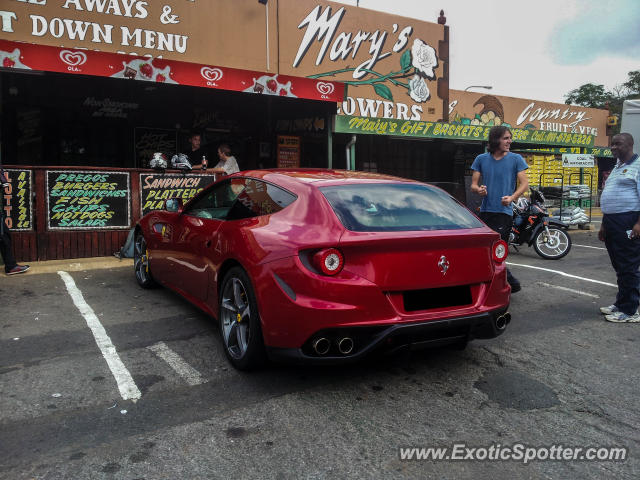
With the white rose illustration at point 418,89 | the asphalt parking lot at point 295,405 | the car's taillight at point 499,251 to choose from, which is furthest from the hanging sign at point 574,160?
the car's taillight at point 499,251

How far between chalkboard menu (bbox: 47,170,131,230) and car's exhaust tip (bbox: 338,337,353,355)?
630 cm

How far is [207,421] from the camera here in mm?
2869

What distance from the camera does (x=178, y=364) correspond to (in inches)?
147

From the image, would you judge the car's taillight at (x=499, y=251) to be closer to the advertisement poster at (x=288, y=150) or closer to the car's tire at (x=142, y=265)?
the car's tire at (x=142, y=265)

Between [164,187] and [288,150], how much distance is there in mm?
4979

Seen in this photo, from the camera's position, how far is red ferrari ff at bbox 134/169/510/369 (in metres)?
3.00

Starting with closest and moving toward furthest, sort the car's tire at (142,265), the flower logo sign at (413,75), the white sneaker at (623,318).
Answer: the white sneaker at (623,318) < the car's tire at (142,265) < the flower logo sign at (413,75)

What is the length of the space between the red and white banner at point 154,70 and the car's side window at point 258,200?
4531 millimetres

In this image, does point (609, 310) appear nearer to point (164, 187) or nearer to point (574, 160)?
point (164, 187)

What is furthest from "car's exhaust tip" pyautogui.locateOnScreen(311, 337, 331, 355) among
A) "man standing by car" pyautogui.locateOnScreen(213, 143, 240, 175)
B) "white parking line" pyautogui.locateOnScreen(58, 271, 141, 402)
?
"man standing by car" pyautogui.locateOnScreen(213, 143, 240, 175)

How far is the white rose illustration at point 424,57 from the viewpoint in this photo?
15.9 meters

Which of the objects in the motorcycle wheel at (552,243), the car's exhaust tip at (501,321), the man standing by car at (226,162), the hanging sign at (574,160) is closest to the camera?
the car's exhaust tip at (501,321)

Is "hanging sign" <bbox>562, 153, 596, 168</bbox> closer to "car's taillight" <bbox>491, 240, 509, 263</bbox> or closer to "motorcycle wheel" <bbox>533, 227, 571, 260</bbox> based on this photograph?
"motorcycle wheel" <bbox>533, 227, 571, 260</bbox>

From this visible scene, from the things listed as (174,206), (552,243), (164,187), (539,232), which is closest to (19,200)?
(164,187)
